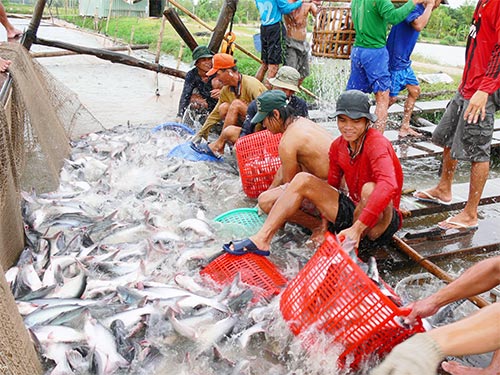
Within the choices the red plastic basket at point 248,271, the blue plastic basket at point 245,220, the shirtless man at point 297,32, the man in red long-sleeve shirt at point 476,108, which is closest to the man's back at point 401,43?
the shirtless man at point 297,32

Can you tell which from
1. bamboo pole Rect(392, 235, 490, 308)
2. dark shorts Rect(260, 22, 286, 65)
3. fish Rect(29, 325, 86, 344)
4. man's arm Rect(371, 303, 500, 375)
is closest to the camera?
man's arm Rect(371, 303, 500, 375)

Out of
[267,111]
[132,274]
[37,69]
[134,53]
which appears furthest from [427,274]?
[134,53]

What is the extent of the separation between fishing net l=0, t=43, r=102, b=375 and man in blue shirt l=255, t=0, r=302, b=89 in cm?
325

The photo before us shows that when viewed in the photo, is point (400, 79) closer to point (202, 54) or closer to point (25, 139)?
point (202, 54)

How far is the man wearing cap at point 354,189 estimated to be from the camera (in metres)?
3.39

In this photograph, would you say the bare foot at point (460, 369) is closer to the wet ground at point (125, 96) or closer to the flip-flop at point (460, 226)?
the wet ground at point (125, 96)

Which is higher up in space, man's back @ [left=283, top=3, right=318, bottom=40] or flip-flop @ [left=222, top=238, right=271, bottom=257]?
man's back @ [left=283, top=3, right=318, bottom=40]

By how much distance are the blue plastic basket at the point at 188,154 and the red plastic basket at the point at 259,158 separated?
52.0 inches

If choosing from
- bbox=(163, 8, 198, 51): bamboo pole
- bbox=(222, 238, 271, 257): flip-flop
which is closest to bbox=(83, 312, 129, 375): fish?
bbox=(222, 238, 271, 257): flip-flop

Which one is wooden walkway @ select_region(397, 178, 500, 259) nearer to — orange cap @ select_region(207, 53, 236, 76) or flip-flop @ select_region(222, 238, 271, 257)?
flip-flop @ select_region(222, 238, 271, 257)

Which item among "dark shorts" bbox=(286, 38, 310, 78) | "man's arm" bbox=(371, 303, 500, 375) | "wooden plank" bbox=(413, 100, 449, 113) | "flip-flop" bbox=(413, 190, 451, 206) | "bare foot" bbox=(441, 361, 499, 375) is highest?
"dark shorts" bbox=(286, 38, 310, 78)

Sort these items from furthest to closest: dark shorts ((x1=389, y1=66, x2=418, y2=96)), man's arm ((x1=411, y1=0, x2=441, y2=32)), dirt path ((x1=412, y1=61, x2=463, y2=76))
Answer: dirt path ((x1=412, y1=61, x2=463, y2=76))
dark shorts ((x1=389, y1=66, x2=418, y2=96))
man's arm ((x1=411, y1=0, x2=441, y2=32))

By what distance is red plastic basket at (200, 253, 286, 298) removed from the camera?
3.45 metres

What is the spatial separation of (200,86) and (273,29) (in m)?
1.61
